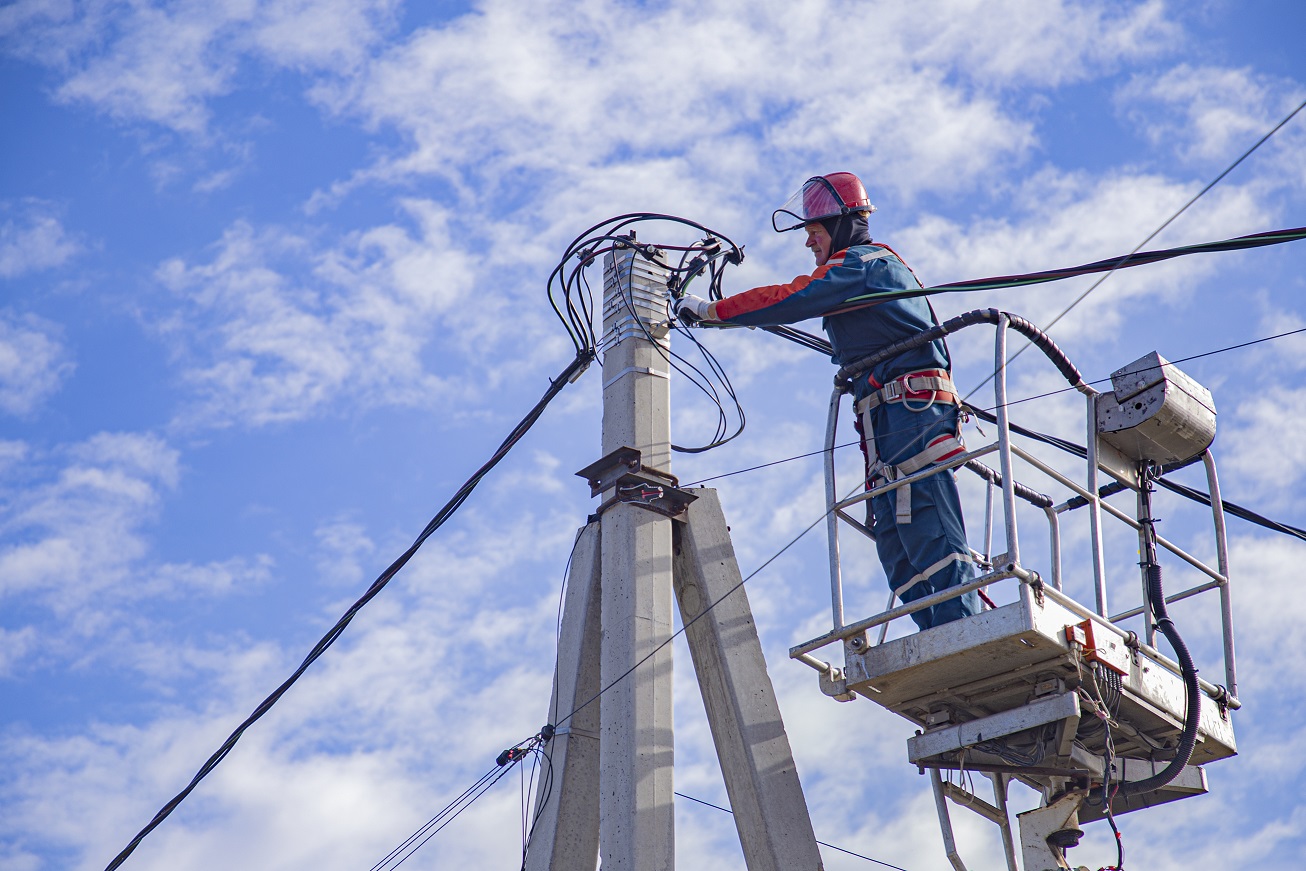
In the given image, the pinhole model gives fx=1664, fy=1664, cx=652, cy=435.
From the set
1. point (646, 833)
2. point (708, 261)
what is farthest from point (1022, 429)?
point (646, 833)

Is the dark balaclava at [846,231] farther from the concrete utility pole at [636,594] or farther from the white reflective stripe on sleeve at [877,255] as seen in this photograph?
the concrete utility pole at [636,594]

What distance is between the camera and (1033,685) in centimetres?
798

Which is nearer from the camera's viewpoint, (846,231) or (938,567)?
(938,567)

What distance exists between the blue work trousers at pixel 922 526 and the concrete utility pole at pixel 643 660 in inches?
32.5

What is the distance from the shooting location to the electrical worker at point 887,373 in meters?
8.38

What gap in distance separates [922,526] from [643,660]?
156 centimetres

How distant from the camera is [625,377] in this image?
353 inches

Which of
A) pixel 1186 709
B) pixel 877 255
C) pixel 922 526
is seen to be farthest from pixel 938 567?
pixel 877 255

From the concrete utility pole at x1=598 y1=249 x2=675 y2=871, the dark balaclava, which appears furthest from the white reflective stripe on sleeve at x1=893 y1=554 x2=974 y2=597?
the dark balaclava

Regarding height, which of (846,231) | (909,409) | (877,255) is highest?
(846,231)

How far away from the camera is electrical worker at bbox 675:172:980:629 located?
330 inches

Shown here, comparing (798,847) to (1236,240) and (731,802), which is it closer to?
(731,802)

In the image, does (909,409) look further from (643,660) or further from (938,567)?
(643,660)

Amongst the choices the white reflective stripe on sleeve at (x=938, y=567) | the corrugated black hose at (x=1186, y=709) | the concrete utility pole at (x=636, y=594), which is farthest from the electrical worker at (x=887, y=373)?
the corrugated black hose at (x=1186, y=709)
